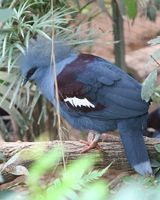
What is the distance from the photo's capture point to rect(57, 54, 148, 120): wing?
6.88ft

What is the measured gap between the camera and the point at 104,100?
6.95ft

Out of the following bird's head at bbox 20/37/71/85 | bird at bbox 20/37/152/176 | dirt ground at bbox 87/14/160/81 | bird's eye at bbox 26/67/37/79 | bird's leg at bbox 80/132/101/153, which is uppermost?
bird's head at bbox 20/37/71/85

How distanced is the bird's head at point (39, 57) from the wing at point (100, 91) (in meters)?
0.19

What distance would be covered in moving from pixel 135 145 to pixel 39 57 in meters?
0.67

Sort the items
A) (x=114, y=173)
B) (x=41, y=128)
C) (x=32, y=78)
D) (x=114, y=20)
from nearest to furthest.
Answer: (x=114, y=173)
(x=32, y=78)
(x=114, y=20)
(x=41, y=128)

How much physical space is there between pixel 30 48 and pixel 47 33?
196mm

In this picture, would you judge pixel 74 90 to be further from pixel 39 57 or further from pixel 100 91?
pixel 39 57

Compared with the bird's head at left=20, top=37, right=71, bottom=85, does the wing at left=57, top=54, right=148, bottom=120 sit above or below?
below

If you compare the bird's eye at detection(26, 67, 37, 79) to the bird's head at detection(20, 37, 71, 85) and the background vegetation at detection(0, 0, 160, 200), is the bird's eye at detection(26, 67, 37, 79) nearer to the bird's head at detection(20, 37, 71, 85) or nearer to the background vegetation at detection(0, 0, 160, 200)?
the bird's head at detection(20, 37, 71, 85)

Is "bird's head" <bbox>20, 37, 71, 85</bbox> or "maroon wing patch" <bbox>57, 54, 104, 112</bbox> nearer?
"maroon wing patch" <bbox>57, 54, 104, 112</bbox>

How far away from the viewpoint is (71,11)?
2816 mm

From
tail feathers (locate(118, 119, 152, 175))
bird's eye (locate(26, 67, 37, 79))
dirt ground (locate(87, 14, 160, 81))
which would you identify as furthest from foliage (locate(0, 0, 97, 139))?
dirt ground (locate(87, 14, 160, 81))

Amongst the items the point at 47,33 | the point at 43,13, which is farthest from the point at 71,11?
the point at 47,33

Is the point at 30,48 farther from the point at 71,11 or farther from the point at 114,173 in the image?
the point at 114,173
